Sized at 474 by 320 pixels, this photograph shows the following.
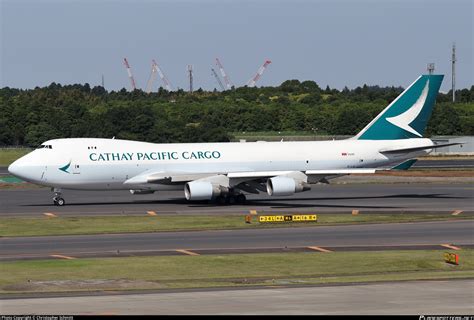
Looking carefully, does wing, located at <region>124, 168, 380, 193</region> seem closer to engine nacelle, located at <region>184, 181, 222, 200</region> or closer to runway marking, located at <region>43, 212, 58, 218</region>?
engine nacelle, located at <region>184, 181, 222, 200</region>

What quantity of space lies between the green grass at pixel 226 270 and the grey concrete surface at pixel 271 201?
69.5 feet

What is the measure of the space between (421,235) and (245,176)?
1989cm

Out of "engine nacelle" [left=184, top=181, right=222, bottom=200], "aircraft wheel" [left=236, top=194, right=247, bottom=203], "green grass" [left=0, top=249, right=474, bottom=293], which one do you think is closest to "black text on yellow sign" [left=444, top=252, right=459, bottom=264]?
"green grass" [left=0, top=249, right=474, bottom=293]

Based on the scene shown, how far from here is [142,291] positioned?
3584cm

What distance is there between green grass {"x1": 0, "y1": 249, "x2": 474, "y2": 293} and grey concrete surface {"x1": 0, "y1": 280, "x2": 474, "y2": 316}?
10.9 ft

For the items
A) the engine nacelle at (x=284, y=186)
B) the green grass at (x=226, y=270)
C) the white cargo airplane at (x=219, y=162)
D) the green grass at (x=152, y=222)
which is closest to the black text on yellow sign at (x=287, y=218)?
the green grass at (x=152, y=222)

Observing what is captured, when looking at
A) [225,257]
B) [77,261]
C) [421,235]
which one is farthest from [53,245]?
[421,235]

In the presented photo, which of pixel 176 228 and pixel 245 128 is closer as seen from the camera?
pixel 176 228

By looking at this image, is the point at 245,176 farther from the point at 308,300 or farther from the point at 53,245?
the point at 308,300

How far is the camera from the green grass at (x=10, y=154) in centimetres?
12455

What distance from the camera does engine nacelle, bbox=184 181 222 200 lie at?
68.9m

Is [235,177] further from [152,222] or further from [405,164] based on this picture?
[405,164]

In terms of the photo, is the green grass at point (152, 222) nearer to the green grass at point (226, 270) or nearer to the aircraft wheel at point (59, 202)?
the aircraft wheel at point (59, 202)

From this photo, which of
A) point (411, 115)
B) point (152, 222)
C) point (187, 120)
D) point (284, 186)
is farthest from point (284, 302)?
point (187, 120)
